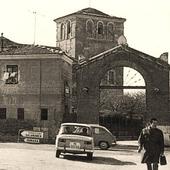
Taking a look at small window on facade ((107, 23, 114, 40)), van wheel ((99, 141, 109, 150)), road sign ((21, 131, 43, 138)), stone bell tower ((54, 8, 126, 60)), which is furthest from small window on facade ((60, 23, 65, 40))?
van wheel ((99, 141, 109, 150))

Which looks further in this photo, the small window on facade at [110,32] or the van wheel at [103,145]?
the small window on facade at [110,32]

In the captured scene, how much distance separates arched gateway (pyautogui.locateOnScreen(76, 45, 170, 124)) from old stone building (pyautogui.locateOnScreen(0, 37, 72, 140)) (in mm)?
1613

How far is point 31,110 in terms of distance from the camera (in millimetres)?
36562

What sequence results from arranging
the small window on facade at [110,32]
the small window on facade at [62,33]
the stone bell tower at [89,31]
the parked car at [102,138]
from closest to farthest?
the parked car at [102,138] < the stone bell tower at [89,31] < the small window on facade at [110,32] < the small window on facade at [62,33]

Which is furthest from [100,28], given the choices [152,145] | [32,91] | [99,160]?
[152,145]

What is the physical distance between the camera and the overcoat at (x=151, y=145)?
13.0m

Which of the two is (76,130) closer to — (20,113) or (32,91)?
(32,91)

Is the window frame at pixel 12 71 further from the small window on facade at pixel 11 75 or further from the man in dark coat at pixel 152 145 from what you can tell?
the man in dark coat at pixel 152 145

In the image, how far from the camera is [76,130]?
74.5 feet

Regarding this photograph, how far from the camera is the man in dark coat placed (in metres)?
13.0

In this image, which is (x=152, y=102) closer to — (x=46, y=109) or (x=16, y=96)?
(x=46, y=109)

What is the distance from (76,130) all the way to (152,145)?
9.95 m

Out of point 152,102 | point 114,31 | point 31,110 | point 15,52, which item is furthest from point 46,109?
point 114,31

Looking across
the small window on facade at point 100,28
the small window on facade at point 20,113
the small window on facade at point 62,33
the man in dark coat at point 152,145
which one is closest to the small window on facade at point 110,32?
the small window on facade at point 100,28
